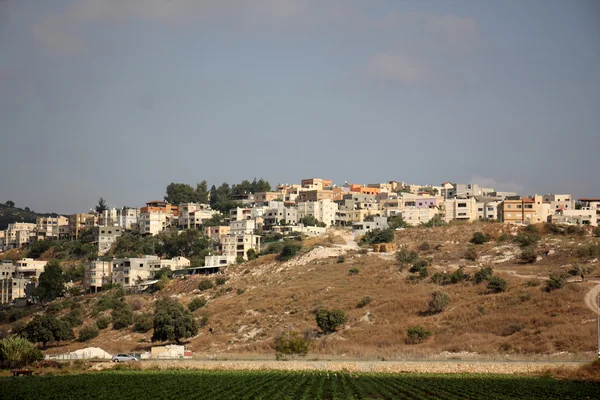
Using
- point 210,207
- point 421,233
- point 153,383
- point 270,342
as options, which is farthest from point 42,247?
point 153,383

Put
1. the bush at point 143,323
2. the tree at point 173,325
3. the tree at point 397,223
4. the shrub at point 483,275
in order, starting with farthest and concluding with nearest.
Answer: the tree at point 397,223, the bush at point 143,323, the shrub at point 483,275, the tree at point 173,325

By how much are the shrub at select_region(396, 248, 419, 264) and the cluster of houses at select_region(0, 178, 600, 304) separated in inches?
992

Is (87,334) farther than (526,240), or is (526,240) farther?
(526,240)

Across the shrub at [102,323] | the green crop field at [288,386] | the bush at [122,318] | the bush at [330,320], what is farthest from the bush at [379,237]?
the green crop field at [288,386]

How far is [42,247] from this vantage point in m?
134

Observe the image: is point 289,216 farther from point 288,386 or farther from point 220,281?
point 288,386

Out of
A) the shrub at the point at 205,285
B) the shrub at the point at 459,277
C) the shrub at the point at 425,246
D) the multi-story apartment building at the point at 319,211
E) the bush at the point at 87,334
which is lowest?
the bush at the point at 87,334

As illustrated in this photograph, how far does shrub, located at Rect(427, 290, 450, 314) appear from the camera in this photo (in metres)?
66.1

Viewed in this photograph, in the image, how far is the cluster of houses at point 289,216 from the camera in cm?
10812

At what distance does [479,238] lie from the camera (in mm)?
90625

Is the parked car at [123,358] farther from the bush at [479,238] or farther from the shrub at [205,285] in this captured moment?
the bush at [479,238]

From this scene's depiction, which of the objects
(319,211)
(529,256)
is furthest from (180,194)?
(529,256)

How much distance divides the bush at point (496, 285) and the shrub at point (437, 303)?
13.8 feet

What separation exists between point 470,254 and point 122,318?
3536 cm
